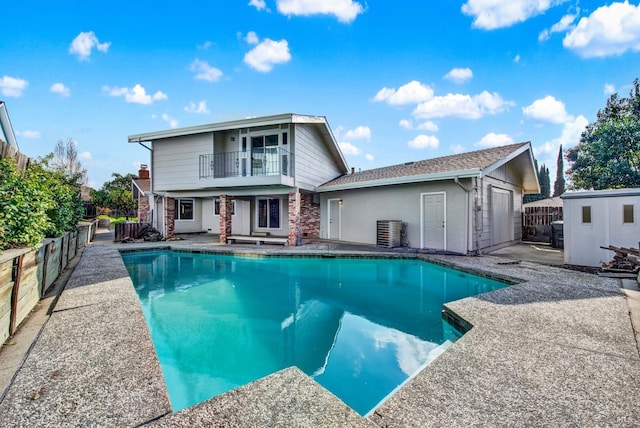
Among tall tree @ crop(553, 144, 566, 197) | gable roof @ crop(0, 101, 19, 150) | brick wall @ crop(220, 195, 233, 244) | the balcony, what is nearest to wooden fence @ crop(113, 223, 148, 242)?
the balcony

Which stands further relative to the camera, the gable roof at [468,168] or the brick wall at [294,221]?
the brick wall at [294,221]

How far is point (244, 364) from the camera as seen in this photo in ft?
11.9

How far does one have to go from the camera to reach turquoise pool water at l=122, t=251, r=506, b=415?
3.37m

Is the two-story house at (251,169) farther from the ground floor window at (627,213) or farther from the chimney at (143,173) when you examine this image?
the ground floor window at (627,213)

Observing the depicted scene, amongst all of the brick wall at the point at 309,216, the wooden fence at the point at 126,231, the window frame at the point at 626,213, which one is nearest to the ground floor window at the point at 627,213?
the window frame at the point at 626,213

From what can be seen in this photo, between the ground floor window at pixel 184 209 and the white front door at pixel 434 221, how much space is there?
44.1 feet

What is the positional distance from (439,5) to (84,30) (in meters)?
12.6

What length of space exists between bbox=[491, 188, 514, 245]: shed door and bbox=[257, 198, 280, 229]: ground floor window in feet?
31.9

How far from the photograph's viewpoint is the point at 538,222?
13992 millimetres

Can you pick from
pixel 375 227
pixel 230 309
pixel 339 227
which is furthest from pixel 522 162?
pixel 230 309

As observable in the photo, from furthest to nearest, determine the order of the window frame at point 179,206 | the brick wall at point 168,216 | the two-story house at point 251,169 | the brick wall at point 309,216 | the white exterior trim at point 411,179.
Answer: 1. the window frame at point 179,206
2. the brick wall at point 168,216
3. the brick wall at point 309,216
4. the two-story house at point 251,169
5. the white exterior trim at point 411,179

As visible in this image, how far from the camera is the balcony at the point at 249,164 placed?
11.9 meters

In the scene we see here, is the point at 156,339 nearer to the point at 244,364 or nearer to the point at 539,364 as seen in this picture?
the point at 244,364

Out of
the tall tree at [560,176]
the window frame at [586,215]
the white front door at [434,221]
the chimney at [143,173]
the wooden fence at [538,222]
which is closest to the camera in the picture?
the window frame at [586,215]
